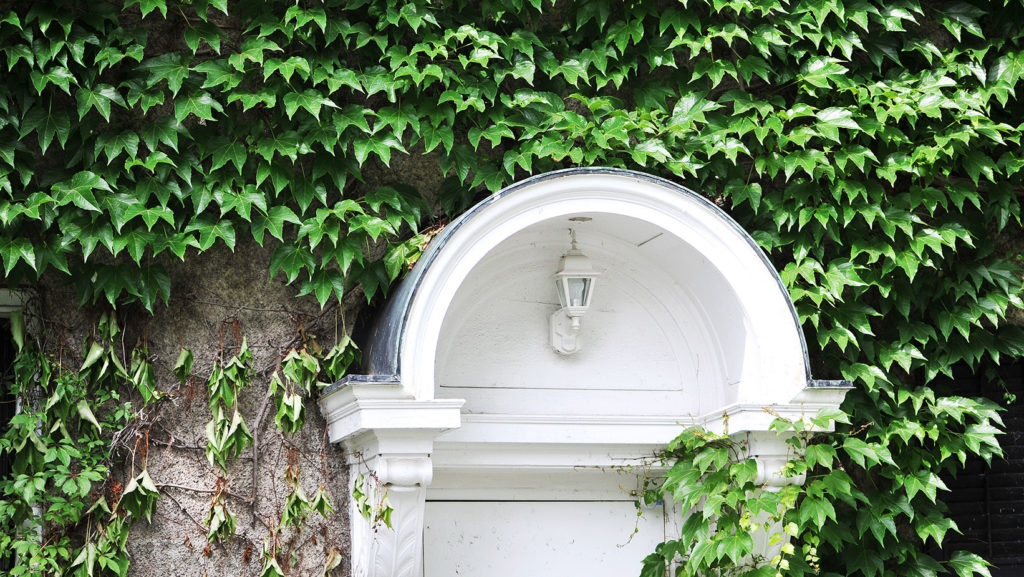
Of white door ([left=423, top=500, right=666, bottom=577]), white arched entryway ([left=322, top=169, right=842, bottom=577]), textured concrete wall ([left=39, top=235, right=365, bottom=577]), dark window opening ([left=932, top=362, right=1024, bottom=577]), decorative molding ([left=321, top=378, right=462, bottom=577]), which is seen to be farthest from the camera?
dark window opening ([left=932, top=362, right=1024, bottom=577])

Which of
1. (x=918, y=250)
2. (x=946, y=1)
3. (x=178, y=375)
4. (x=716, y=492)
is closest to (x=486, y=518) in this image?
(x=716, y=492)

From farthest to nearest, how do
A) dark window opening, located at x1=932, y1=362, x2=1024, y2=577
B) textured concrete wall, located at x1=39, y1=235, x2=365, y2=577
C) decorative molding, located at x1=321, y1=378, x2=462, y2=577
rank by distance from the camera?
dark window opening, located at x1=932, y1=362, x2=1024, y2=577
textured concrete wall, located at x1=39, y1=235, x2=365, y2=577
decorative molding, located at x1=321, y1=378, x2=462, y2=577

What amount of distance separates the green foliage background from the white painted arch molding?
0.83 feet

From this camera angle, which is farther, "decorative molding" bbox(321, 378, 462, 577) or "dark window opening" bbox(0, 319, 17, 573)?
"dark window opening" bbox(0, 319, 17, 573)


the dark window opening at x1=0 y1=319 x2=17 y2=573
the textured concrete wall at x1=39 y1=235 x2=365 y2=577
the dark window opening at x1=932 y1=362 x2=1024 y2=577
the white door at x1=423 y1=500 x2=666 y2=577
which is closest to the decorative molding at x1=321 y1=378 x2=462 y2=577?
the textured concrete wall at x1=39 y1=235 x2=365 y2=577

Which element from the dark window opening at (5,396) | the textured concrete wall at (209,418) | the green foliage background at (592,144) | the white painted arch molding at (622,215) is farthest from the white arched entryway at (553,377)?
the dark window opening at (5,396)

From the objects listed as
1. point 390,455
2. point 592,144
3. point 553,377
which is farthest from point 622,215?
point 390,455

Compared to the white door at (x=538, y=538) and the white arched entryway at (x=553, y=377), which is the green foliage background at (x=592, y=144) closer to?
the white arched entryway at (x=553, y=377)

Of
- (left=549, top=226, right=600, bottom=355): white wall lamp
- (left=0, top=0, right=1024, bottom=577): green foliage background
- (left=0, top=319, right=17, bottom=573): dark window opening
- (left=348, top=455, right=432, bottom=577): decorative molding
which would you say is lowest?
(left=348, top=455, right=432, bottom=577): decorative molding

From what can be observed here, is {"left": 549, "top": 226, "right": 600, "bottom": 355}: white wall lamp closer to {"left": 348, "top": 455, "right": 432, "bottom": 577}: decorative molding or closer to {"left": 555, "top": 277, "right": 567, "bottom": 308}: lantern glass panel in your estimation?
{"left": 555, "top": 277, "right": 567, "bottom": 308}: lantern glass panel

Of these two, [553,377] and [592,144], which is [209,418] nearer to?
[553,377]

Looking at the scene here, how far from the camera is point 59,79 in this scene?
3549mm

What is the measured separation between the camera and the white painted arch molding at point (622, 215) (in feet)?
11.8

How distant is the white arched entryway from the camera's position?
11.9ft
